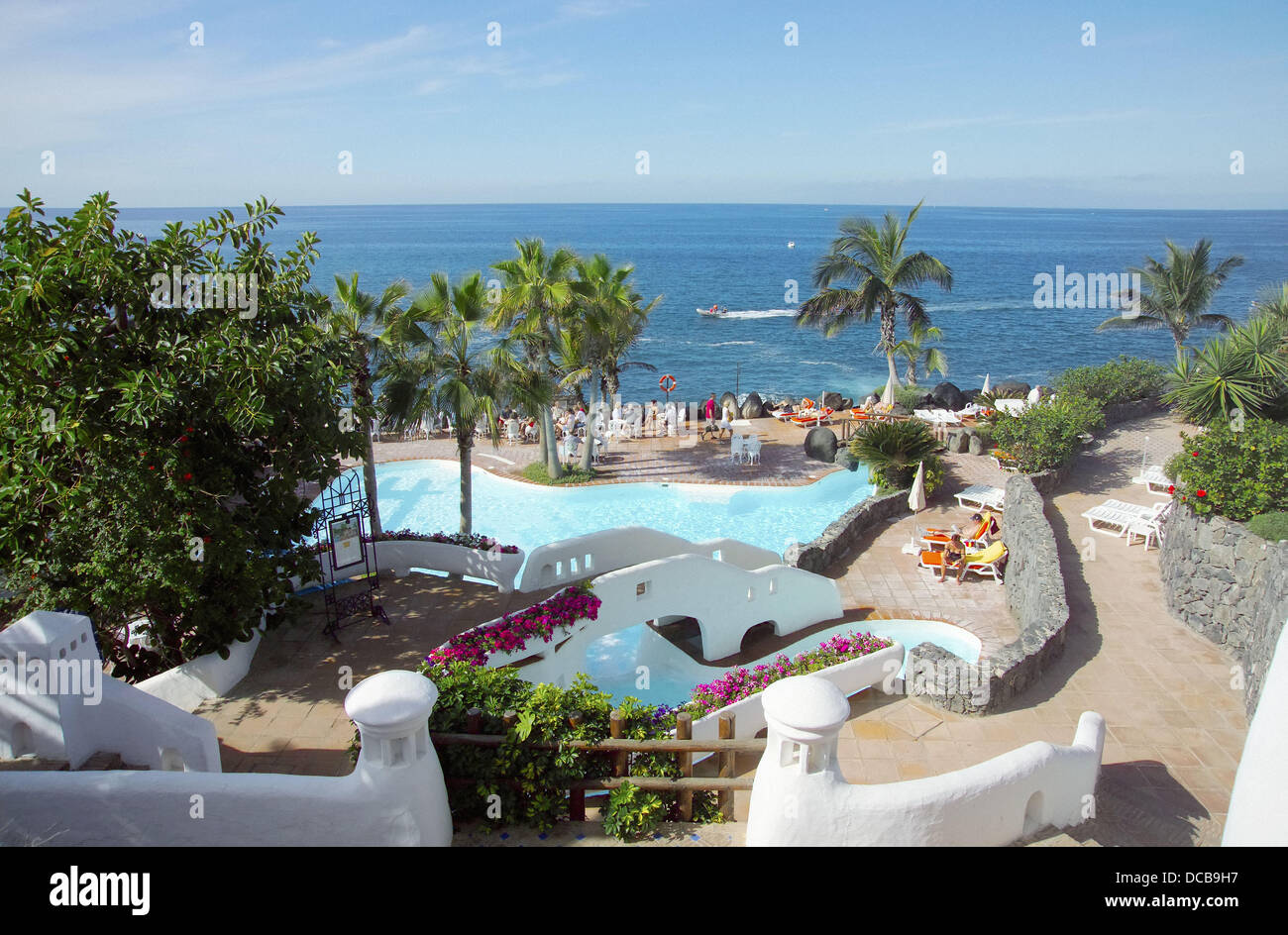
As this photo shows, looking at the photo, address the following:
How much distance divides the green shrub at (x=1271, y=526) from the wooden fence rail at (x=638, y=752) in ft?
32.4

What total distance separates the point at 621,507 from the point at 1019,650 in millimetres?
11796

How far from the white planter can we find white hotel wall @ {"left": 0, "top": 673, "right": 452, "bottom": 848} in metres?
7.45

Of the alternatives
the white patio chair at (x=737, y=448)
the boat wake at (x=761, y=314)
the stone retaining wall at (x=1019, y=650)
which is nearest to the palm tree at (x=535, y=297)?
the white patio chair at (x=737, y=448)

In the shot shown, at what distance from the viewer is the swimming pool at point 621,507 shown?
20312 mm

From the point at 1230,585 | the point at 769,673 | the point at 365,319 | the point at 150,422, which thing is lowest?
the point at 769,673

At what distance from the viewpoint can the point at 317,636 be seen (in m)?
11.9

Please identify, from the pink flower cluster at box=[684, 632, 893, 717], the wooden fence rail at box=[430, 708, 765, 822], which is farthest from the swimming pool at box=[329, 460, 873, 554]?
the wooden fence rail at box=[430, 708, 765, 822]

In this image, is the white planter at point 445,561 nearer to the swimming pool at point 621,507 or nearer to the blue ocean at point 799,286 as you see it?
the swimming pool at point 621,507

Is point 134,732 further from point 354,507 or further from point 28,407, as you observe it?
point 354,507

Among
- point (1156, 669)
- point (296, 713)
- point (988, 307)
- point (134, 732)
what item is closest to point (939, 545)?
point (1156, 669)

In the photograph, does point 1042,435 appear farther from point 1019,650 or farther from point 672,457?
point 672,457

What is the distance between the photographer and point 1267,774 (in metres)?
5.31

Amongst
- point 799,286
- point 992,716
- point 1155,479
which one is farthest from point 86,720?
point 799,286
